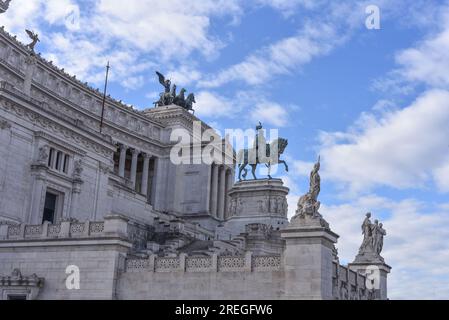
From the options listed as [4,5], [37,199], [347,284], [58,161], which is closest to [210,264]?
[347,284]

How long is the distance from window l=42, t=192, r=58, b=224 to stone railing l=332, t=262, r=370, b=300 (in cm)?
2239

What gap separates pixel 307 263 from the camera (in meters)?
31.3

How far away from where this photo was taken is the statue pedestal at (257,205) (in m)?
64.2

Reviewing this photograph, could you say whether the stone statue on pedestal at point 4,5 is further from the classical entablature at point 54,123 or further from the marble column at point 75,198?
the marble column at point 75,198

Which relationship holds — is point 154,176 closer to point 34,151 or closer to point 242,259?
point 34,151

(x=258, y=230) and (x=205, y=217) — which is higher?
(x=205, y=217)

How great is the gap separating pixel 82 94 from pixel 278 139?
94.0ft

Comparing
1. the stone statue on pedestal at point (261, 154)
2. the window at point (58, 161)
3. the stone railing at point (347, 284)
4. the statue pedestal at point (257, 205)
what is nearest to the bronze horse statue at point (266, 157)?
the stone statue on pedestal at point (261, 154)

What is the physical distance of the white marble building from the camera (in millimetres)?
32219

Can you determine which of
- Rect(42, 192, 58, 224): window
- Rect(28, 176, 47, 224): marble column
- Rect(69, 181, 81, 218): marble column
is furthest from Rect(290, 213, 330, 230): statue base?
Rect(69, 181, 81, 218): marble column

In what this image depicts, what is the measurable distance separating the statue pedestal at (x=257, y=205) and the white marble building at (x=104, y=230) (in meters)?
0.12

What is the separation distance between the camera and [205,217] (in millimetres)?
84625

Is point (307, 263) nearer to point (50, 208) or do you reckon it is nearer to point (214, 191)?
point (50, 208)
